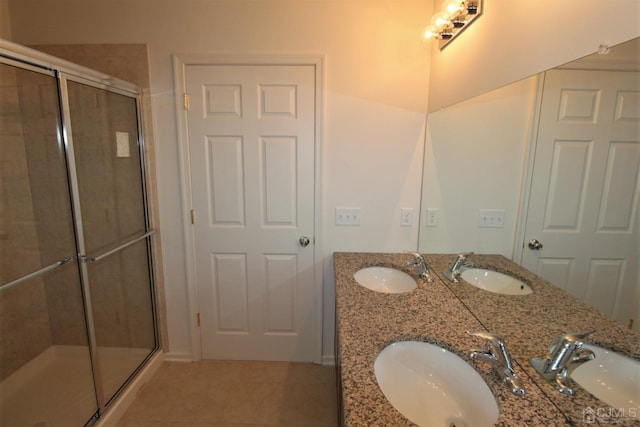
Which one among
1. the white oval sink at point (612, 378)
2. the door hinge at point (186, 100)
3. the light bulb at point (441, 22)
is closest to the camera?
the white oval sink at point (612, 378)

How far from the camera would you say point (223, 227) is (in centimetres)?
216

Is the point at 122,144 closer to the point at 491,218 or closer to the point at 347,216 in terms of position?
the point at 347,216

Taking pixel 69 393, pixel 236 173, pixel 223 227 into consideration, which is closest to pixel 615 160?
pixel 236 173

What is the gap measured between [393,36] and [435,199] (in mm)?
1050

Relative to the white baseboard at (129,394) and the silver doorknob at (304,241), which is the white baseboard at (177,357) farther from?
the silver doorknob at (304,241)

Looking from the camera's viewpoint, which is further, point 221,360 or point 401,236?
point 221,360

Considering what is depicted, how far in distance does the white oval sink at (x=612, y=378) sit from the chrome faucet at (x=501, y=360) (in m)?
0.14

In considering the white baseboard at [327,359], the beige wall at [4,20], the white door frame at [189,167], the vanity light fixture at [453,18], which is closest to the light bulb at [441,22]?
the vanity light fixture at [453,18]

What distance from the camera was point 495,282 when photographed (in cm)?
123

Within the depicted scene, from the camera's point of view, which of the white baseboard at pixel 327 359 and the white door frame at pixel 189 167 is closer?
the white door frame at pixel 189 167

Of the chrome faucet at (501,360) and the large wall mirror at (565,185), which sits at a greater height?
the large wall mirror at (565,185)

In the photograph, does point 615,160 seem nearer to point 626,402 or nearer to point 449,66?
point 626,402

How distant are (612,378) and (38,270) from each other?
2.58 m

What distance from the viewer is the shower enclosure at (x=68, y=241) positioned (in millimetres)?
1658
